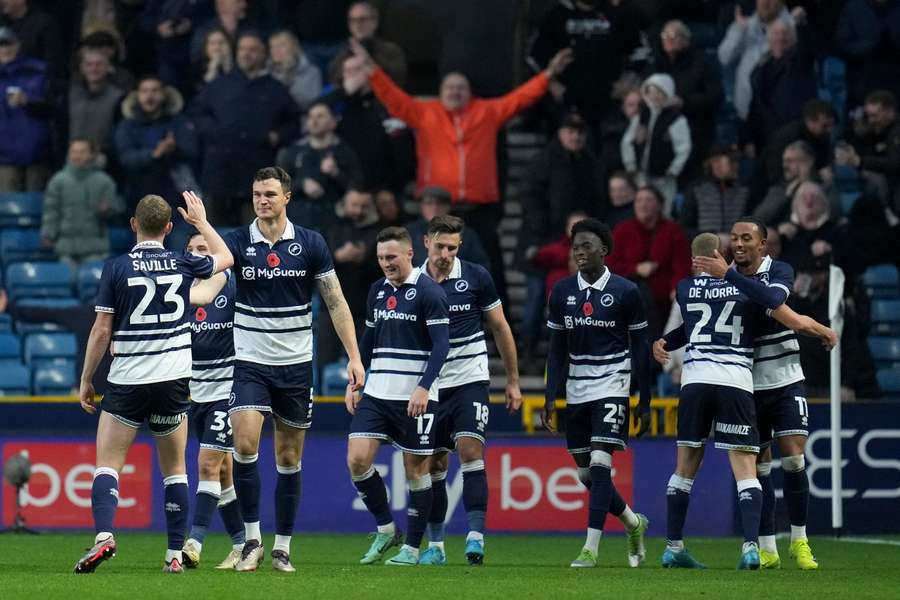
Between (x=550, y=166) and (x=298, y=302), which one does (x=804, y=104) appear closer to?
(x=550, y=166)

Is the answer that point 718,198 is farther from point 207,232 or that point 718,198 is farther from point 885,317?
point 207,232

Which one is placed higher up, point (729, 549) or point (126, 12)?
point (126, 12)

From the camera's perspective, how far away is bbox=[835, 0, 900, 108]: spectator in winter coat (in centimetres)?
2028

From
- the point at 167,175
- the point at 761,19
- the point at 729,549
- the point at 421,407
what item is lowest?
the point at 729,549

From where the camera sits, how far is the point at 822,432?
53.8 ft

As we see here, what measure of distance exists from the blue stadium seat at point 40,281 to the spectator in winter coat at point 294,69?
124 inches

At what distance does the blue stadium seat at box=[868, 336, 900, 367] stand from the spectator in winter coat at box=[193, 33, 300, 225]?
6.71 meters

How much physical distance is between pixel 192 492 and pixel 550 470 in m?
3.31

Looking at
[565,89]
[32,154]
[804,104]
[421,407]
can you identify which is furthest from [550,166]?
[421,407]

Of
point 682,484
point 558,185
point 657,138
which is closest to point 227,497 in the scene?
point 682,484

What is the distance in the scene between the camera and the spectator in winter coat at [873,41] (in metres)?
20.3

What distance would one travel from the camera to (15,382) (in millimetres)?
18688

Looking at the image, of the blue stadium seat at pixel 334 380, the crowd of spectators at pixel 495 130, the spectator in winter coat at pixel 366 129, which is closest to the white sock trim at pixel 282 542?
the crowd of spectators at pixel 495 130

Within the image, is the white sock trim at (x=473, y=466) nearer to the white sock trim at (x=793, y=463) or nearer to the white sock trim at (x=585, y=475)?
the white sock trim at (x=585, y=475)
